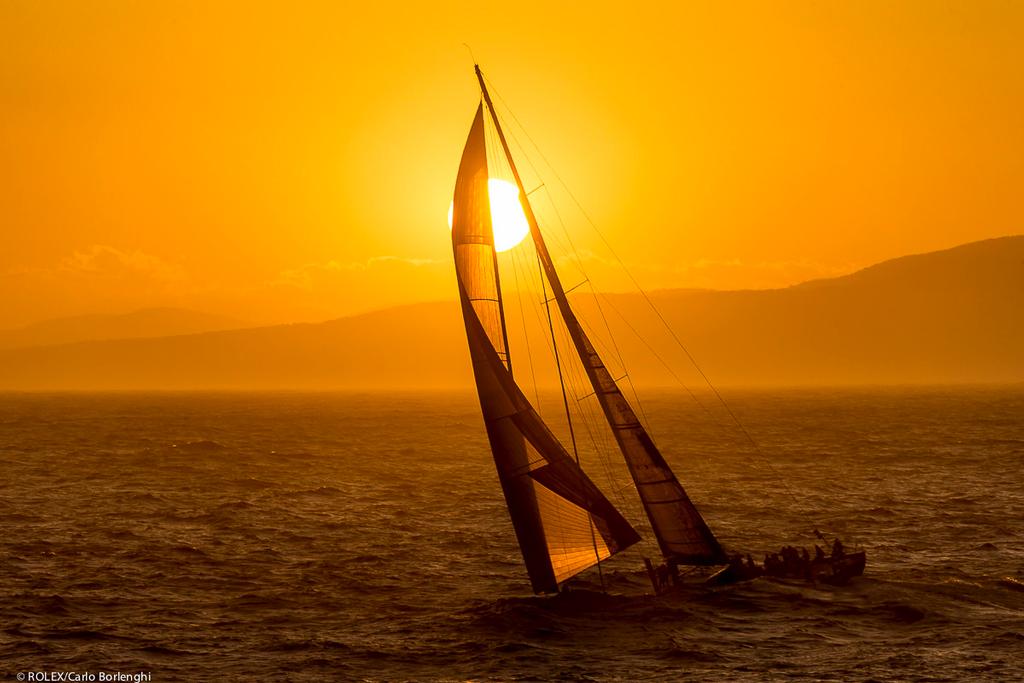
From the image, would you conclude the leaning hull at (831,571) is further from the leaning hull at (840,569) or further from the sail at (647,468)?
the sail at (647,468)

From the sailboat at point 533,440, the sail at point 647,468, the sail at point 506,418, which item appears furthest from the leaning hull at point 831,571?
the sail at point 506,418

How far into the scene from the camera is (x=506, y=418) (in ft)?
86.6

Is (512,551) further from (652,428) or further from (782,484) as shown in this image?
(652,428)

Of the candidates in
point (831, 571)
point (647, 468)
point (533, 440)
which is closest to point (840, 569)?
point (831, 571)

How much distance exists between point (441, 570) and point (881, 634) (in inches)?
582

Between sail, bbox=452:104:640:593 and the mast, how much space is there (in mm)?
1629

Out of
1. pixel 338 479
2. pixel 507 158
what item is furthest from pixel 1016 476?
pixel 507 158

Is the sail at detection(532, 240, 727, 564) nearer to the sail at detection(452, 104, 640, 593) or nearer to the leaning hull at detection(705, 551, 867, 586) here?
the sail at detection(452, 104, 640, 593)

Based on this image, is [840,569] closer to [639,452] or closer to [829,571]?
[829,571]

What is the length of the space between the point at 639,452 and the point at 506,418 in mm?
4254

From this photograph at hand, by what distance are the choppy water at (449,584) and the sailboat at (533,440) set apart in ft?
6.96

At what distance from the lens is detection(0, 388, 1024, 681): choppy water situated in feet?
81.4

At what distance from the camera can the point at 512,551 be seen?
1533 inches

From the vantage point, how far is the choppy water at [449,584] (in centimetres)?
2480
